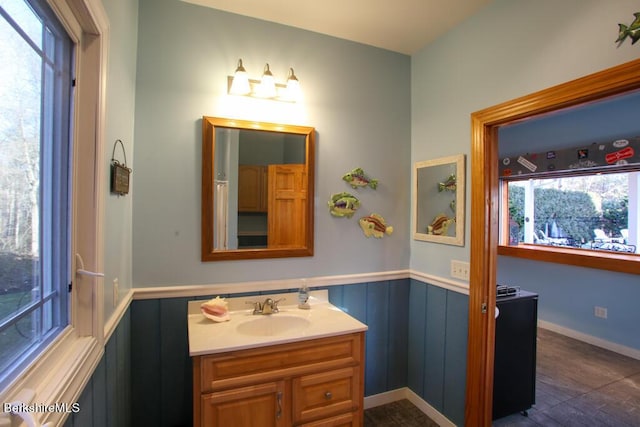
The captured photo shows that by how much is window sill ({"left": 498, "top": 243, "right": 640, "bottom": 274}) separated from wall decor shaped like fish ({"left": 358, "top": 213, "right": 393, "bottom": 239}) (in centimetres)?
250

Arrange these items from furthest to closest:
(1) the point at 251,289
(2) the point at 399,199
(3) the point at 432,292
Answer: (2) the point at 399,199 → (3) the point at 432,292 → (1) the point at 251,289

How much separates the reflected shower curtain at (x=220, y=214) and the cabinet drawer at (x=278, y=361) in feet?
2.24

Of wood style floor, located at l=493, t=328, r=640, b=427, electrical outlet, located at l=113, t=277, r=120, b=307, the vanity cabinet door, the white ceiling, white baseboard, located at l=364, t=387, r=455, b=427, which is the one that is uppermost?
the white ceiling

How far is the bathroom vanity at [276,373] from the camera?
4.79 feet

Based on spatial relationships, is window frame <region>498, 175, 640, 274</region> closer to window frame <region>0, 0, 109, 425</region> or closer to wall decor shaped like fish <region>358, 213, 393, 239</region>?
wall decor shaped like fish <region>358, 213, 393, 239</region>

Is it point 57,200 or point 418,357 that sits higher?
point 57,200

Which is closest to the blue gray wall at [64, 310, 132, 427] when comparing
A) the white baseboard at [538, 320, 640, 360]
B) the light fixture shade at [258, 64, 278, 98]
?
the light fixture shade at [258, 64, 278, 98]

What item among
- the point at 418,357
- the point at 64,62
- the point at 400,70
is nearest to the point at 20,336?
the point at 64,62

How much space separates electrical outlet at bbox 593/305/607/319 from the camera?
3385mm

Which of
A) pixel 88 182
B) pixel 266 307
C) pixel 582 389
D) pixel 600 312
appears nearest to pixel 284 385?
pixel 266 307

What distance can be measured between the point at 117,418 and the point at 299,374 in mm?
837

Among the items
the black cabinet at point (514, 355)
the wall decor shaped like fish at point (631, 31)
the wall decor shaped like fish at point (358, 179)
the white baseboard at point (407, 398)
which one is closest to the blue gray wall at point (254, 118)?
the wall decor shaped like fish at point (358, 179)

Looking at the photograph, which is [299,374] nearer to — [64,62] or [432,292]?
[432,292]

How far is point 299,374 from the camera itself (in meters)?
1.59
